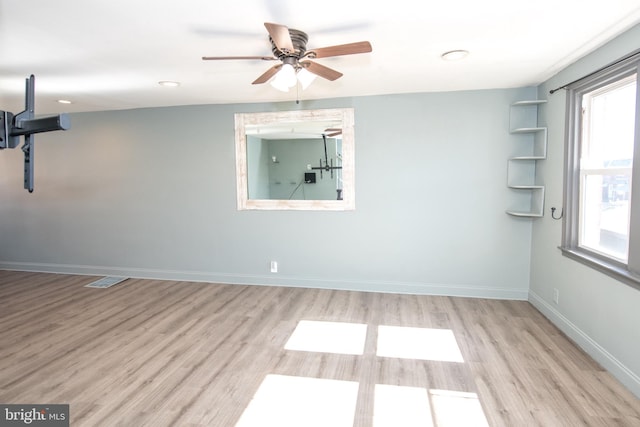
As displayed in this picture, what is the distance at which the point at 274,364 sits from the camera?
255cm

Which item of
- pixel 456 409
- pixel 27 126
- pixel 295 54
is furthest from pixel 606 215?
pixel 27 126

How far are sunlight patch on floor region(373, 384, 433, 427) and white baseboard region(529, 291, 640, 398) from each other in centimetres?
129

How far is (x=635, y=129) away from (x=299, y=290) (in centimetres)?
339

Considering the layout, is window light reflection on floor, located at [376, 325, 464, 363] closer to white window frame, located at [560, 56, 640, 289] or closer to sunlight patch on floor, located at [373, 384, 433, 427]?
sunlight patch on floor, located at [373, 384, 433, 427]

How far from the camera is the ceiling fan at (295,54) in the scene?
198 centimetres

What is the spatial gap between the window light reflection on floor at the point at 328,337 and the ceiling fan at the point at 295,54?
202 centimetres

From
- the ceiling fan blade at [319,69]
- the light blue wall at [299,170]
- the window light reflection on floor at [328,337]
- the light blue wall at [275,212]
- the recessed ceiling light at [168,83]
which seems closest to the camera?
the ceiling fan blade at [319,69]

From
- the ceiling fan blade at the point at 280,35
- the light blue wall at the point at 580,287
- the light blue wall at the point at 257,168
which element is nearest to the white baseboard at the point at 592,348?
the light blue wall at the point at 580,287

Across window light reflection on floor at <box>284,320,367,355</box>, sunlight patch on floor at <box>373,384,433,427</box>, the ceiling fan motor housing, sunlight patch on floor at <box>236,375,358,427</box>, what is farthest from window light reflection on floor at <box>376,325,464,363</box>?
the ceiling fan motor housing

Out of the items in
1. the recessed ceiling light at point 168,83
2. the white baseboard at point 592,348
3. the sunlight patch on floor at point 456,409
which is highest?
the recessed ceiling light at point 168,83

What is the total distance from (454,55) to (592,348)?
244 cm

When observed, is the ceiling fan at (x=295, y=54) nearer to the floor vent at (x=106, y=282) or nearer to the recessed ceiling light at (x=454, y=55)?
the recessed ceiling light at (x=454, y=55)

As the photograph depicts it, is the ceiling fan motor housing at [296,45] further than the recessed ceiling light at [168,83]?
No

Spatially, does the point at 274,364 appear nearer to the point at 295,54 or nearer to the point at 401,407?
the point at 401,407
